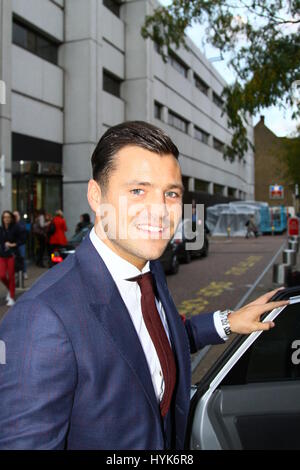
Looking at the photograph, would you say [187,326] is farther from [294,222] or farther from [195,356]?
[294,222]

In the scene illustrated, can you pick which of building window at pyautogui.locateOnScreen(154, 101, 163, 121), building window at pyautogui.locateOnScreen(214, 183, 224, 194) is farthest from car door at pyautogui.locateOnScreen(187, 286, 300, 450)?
building window at pyautogui.locateOnScreen(214, 183, 224, 194)

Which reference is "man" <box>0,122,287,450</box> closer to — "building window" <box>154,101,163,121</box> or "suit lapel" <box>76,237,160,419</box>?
"suit lapel" <box>76,237,160,419</box>

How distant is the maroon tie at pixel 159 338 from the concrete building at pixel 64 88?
405 inches

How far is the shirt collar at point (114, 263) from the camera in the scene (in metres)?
1.26

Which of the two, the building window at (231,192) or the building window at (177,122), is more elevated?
the building window at (177,122)

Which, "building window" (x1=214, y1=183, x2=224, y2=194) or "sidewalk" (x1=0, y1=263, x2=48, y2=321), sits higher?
"building window" (x1=214, y1=183, x2=224, y2=194)

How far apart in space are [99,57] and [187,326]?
705 inches

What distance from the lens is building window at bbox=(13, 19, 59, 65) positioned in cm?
1510

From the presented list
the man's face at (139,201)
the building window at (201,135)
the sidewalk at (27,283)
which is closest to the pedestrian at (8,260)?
the sidewalk at (27,283)

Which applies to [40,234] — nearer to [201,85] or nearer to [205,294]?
[205,294]

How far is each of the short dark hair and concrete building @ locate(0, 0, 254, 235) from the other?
10168 mm

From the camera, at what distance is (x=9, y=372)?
1000 millimetres

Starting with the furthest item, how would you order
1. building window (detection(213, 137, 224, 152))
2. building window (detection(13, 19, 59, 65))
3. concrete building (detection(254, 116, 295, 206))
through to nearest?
1. concrete building (detection(254, 116, 295, 206))
2. building window (detection(213, 137, 224, 152))
3. building window (detection(13, 19, 59, 65))

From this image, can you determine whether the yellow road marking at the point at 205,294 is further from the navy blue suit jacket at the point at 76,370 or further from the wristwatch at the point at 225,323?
the navy blue suit jacket at the point at 76,370
